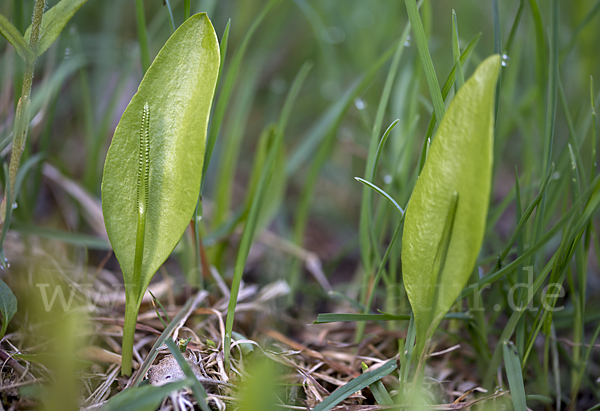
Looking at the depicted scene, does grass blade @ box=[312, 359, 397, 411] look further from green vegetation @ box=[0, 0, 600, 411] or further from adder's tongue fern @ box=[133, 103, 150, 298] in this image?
adder's tongue fern @ box=[133, 103, 150, 298]

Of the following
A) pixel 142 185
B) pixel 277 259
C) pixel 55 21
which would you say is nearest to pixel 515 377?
pixel 142 185

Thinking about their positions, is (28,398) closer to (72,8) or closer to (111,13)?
(72,8)

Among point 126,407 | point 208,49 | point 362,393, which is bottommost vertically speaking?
point 362,393

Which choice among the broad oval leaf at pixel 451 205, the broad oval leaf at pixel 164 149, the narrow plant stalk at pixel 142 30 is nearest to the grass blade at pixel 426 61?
the broad oval leaf at pixel 451 205

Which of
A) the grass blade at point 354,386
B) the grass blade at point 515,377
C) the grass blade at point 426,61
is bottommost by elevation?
the grass blade at point 354,386

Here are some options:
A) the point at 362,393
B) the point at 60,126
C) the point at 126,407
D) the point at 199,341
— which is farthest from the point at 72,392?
the point at 60,126

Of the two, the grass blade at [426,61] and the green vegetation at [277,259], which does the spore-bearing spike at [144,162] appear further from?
the grass blade at [426,61]

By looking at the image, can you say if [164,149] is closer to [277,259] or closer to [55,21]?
[55,21]
